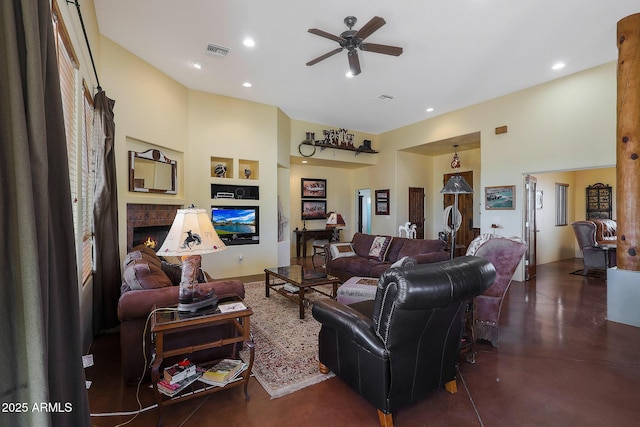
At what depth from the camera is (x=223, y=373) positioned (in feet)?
6.71

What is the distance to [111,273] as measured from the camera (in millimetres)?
3188

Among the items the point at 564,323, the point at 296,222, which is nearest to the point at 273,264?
the point at 296,222

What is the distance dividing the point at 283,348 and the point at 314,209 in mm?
5879

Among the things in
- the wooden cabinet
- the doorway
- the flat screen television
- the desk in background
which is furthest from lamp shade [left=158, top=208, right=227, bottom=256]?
the wooden cabinet

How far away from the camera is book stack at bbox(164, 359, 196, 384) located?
191cm

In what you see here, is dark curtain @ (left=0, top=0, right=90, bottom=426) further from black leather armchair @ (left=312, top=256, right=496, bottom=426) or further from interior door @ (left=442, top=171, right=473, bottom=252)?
interior door @ (left=442, top=171, right=473, bottom=252)

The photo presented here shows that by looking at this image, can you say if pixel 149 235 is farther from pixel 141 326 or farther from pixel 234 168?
pixel 141 326

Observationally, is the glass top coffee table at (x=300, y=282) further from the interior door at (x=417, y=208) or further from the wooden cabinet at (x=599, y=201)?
the wooden cabinet at (x=599, y=201)

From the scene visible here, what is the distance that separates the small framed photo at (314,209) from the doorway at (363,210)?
3.57 feet

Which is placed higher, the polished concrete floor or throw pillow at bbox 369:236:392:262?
throw pillow at bbox 369:236:392:262

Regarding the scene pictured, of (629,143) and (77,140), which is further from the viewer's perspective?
(629,143)

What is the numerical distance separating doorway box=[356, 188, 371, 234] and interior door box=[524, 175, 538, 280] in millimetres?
3931

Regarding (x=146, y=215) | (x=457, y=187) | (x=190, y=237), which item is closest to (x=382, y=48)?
(x=457, y=187)

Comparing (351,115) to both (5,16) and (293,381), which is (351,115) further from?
(5,16)
